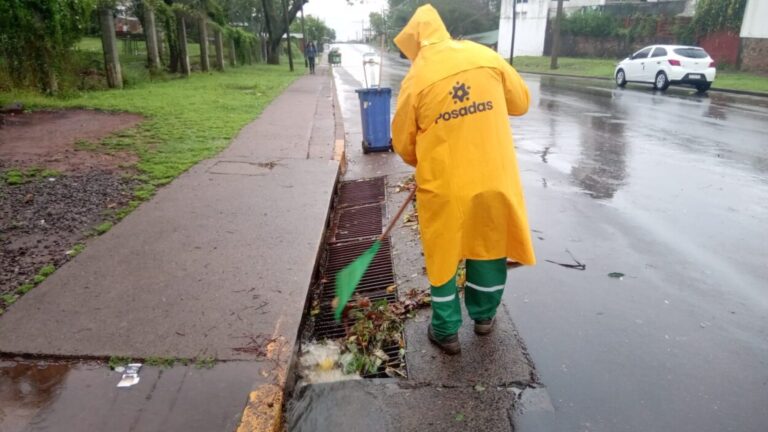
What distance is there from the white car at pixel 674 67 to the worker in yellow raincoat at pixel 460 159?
58.1ft

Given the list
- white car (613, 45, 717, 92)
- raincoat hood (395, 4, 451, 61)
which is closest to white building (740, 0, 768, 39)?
white car (613, 45, 717, 92)

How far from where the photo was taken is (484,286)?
9.62ft

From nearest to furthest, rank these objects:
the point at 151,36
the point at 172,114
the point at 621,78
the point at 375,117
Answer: the point at 375,117 → the point at 172,114 → the point at 151,36 → the point at 621,78

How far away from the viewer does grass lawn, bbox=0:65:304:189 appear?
702cm

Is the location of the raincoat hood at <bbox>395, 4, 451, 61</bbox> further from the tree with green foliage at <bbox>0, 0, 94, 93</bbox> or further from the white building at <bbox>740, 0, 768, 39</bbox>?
the white building at <bbox>740, 0, 768, 39</bbox>

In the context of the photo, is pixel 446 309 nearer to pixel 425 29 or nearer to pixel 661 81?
pixel 425 29

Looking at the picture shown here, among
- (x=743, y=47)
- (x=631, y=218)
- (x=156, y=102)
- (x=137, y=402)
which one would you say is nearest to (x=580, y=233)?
(x=631, y=218)

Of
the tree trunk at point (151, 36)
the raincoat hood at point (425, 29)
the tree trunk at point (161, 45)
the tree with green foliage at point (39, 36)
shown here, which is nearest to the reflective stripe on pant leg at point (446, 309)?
the raincoat hood at point (425, 29)

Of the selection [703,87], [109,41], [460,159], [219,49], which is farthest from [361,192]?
[219,49]

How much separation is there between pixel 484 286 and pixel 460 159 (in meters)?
0.73

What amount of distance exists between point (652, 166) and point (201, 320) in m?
6.30

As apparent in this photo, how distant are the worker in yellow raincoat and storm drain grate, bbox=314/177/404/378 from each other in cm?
Result: 72

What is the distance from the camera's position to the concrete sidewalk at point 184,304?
8.04 ft

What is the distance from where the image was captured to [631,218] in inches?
203
